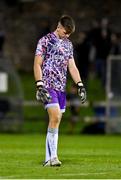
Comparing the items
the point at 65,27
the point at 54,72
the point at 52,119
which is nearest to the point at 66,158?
the point at 52,119

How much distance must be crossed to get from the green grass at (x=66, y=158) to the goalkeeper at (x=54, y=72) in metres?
0.44

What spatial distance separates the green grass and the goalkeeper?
44cm

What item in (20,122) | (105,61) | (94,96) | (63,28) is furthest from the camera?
(94,96)

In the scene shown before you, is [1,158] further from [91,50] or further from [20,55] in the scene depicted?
[20,55]

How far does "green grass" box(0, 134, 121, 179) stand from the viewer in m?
15.3

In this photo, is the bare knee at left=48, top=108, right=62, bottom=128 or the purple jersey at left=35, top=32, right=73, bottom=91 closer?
the bare knee at left=48, top=108, right=62, bottom=128

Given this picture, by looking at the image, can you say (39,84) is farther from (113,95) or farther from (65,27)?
(113,95)

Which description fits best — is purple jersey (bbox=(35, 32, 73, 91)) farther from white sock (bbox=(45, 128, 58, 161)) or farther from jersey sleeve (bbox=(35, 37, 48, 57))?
white sock (bbox=(45, 128, 58, 161))

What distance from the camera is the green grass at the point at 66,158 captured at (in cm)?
1531

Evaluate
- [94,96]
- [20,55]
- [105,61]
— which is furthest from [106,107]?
[20,55]

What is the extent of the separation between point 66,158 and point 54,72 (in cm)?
222

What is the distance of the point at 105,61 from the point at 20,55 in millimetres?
8872

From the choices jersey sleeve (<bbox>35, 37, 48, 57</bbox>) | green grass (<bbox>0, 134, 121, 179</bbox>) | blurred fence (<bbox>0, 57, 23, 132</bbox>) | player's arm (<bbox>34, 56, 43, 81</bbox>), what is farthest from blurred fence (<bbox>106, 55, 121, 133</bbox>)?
player's arm (<bbox>34, 56, 43, 81</bbox>)

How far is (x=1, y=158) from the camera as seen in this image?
18.3m
